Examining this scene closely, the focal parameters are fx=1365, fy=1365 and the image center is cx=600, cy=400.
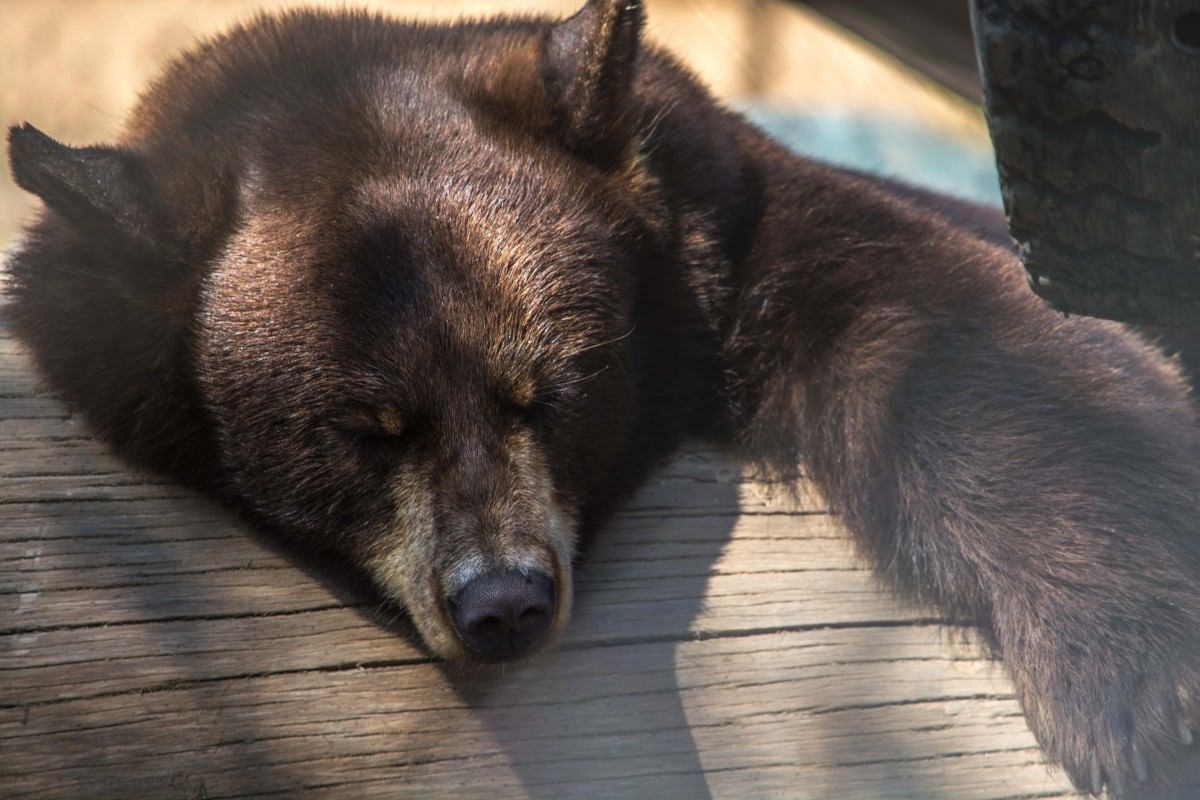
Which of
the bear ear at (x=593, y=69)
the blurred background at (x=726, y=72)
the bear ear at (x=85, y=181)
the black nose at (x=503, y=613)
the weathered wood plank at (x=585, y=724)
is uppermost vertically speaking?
the bear ear at (x=85, y=181)

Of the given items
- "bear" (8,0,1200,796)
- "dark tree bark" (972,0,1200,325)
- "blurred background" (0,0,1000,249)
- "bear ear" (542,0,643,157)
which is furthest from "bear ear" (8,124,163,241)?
"blurred background" (0,0,1000,249)

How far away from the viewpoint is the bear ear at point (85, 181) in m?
3.04

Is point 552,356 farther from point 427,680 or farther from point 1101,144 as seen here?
point 1101,144

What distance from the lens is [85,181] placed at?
3162mm

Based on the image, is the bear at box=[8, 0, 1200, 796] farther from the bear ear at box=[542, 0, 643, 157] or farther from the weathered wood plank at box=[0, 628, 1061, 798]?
the weathered wood plank at box=[0, 628, 1061, 798]

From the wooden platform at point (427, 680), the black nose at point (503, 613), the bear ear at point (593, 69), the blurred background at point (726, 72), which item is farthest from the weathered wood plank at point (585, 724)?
the blurred background at point (726, 72)

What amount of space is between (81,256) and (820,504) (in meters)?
2.02

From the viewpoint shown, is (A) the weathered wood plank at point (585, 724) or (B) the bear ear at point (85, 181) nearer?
(A) the weathered wood plank at point (585, 724)

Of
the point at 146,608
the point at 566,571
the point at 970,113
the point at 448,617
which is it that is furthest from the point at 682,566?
the point at 970,113

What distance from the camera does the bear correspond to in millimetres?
3197

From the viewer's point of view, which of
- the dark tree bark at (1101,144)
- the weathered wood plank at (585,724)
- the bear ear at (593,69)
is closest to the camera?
the dark tree bark at (1101,144)

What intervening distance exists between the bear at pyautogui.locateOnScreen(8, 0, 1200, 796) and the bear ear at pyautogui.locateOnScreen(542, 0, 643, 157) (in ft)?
0.03

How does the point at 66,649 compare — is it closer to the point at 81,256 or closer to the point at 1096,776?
the point at 81,256

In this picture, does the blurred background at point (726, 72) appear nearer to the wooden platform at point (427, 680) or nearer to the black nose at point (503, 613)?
the wooden platform at point (427, 680)
